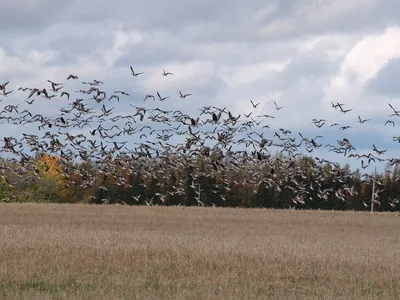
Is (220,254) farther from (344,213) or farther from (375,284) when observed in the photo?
(344,213)

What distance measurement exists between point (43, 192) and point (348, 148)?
57960mm

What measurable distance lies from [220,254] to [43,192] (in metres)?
61.8

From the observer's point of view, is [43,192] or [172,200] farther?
[43,192]

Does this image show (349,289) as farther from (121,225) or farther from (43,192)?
(43,192)

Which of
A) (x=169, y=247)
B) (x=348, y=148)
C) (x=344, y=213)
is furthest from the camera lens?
(x=344, y=213)

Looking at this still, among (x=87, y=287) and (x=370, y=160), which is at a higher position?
(x=370, y=160)

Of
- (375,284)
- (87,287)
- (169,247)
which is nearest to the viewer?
(87,287)

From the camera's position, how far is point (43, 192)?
8069 centimetres

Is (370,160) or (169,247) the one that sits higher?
(370,160)

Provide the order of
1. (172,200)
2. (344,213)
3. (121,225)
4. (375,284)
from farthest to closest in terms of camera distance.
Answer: (172,200), (344,213), (121,225), (375,284)

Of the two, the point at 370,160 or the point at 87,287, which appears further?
the point at 370,160

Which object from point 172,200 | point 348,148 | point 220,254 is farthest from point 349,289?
point 172,200

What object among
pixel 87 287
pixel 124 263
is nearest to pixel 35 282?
pixel 87 287

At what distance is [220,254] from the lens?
2094cm
